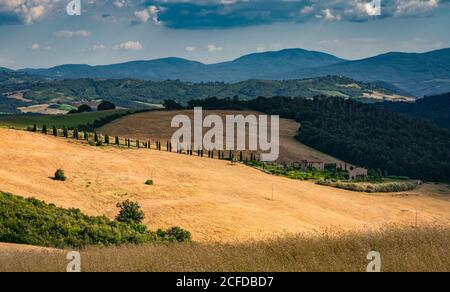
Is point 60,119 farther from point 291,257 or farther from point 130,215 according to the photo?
point 291,257

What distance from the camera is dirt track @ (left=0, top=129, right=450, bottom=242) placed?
6344 centimetres

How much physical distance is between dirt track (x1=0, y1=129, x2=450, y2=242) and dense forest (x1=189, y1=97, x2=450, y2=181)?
1541 inches

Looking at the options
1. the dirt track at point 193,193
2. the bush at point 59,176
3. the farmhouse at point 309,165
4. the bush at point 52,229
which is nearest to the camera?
the bush at point 52,229

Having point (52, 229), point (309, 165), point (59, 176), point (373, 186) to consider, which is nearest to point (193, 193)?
point (59, 176)

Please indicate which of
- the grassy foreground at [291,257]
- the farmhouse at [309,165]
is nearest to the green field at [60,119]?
the farmhouse at [309,165]

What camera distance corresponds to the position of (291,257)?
14.1m

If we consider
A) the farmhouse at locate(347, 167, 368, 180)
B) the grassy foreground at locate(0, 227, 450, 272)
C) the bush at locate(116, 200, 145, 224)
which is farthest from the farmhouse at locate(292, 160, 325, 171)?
the grassy foreground at locate(0, 227, 450, 272)

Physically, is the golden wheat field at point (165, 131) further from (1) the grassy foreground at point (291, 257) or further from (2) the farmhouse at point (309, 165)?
(1) the grassy foreground at point (291, 257)

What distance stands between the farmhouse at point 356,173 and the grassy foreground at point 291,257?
117 m
